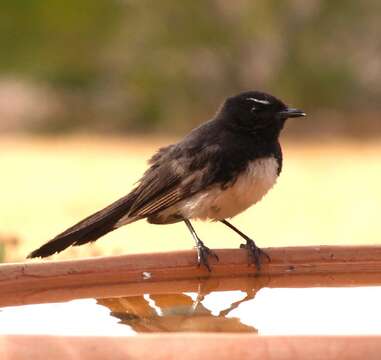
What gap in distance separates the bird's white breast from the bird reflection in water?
1139mm

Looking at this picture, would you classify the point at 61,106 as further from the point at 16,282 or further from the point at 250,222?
the point at 16,282

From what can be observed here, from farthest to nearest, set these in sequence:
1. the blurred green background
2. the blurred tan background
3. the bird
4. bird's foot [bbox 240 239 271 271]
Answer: the blurred green background, the blurred tan background, the bird, bird's foot [bbox 240 239 271 271]

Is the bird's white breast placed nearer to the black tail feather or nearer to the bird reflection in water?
the black tail feather

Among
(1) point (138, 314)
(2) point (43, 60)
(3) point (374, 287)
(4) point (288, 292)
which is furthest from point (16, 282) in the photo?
(2) point (43, 60)

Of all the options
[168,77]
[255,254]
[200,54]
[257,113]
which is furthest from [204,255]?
[200,54]

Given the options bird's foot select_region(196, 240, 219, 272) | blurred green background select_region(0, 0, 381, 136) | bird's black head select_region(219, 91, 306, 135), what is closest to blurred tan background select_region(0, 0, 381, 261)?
blurred green background select_region(0, 0, 381, 136)

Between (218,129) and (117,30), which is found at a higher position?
(117,30)

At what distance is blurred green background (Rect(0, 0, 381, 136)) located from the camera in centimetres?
1773

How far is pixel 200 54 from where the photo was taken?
18.3 meters

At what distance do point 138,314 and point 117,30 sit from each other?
14.8 meters

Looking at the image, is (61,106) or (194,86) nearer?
(194,86)

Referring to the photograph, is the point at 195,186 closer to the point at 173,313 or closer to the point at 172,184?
the point at 172,184

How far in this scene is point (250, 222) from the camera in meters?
11.9

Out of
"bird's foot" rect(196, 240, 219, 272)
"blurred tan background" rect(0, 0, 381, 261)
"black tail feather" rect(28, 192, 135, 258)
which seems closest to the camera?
"bird's foot" rect(196, 240, 219, 272)
